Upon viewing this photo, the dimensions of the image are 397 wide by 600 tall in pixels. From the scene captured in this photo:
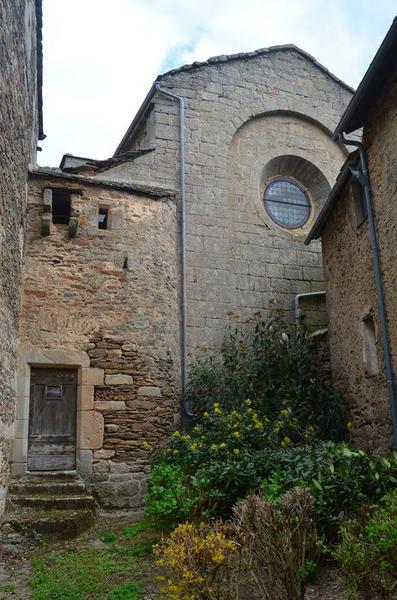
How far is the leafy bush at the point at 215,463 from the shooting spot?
244 inches

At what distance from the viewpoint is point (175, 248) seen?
985 centimetres

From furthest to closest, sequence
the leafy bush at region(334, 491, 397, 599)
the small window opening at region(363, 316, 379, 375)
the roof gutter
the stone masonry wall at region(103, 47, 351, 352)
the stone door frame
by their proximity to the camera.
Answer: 1. the roof gutter
2. the stone masonry wall at region(103, 47, 351, 352)
3. the small window opening at region(363, 316, 379, 375)
4. the stone door frame
5. the leafy bush at region(334, 491, 397, 599)

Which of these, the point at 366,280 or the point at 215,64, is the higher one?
the point at 215,64

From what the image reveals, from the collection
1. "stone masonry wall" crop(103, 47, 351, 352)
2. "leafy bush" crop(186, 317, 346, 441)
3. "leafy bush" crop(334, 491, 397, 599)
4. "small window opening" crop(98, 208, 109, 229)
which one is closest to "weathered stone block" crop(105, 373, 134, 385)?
"leafy bush" crop(186, 317, 346, 441)

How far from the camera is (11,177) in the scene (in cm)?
706

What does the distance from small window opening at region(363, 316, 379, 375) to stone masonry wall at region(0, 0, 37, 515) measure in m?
4.60

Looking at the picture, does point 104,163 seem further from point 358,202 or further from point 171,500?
point 171,500

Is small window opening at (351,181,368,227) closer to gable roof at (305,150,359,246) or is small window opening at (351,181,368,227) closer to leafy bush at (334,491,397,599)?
gable roof at (305,150,359,246)

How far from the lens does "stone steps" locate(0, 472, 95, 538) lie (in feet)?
21.5

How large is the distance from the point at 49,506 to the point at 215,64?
Result: 28.0 feet

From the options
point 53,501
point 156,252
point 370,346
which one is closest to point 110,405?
point 53,501

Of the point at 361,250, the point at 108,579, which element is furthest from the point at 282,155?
the point at 108,579

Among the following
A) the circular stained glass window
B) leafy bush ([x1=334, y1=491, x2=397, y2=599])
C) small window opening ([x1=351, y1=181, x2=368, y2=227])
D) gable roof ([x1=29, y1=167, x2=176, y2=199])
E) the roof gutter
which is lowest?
leafy bush ([x1=334, y1=491, x2=397, y2=599])

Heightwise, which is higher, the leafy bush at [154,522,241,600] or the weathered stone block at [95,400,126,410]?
the weathered stone block at [95,400,126,410]
